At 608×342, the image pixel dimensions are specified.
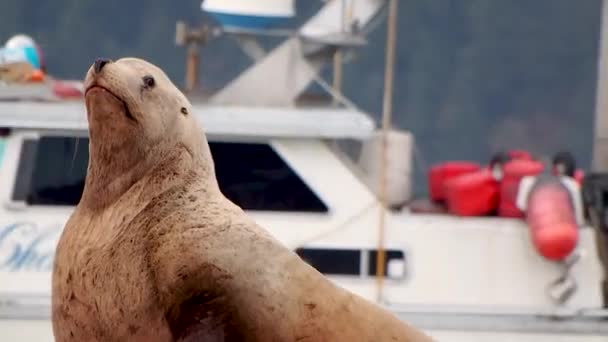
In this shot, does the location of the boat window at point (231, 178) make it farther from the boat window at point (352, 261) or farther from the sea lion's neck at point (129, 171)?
the sea lion's neck at point (129, 171)

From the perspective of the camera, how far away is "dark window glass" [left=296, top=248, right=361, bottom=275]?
5684mm

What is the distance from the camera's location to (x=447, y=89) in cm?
745

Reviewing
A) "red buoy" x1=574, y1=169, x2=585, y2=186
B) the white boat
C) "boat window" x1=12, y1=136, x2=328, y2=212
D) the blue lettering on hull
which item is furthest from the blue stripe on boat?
"red buoy" x1=574, y1=169, x2=585, y2=186

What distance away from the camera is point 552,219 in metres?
5.51

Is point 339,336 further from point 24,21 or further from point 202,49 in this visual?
point 24,21

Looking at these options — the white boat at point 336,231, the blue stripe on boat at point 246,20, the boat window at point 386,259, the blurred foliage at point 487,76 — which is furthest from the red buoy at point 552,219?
the blurred foliage at point 487,76

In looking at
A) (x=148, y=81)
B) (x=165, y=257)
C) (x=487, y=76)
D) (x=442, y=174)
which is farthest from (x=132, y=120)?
(x=487, y=76)

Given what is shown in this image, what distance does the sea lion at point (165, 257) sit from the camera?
2504 mm

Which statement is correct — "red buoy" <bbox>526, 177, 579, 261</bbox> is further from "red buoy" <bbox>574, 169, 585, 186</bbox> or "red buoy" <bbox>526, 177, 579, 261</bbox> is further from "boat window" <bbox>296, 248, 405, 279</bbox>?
"boat window" <bbox>296, 248, 405, 279</bbox>

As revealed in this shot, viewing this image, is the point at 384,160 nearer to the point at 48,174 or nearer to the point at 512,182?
the point at 512,182

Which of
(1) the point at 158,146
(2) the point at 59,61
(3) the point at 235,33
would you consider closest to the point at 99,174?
(1) the point at 158,146

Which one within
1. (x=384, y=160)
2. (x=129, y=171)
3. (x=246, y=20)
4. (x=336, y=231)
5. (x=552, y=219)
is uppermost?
(x=246, y=20)

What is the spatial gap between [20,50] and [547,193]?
2.18 metres

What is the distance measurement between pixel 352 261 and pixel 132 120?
126 inches
